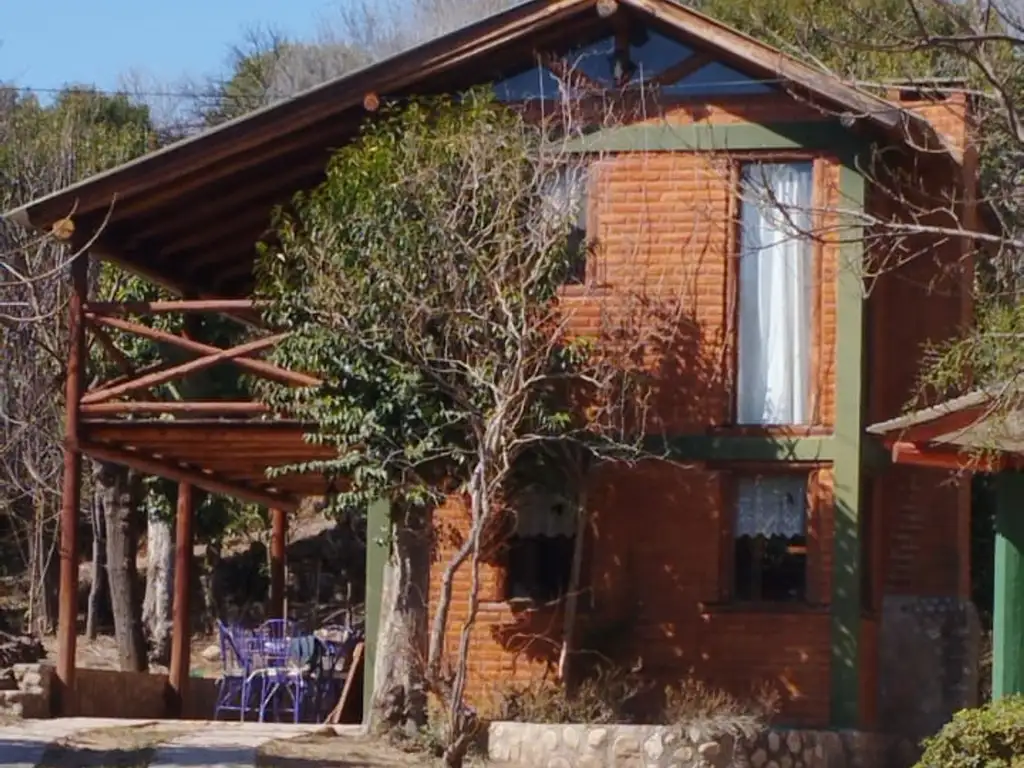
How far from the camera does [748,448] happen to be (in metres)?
18.1

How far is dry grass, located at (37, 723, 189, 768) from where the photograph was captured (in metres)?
14.9

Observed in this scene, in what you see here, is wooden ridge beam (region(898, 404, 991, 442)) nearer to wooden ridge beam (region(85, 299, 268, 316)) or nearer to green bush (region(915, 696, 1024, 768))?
green bush (region(915, 696, 1024, 768))

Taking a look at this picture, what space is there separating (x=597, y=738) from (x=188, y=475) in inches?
265

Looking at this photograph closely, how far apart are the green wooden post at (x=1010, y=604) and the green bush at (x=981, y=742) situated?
1.25 meters

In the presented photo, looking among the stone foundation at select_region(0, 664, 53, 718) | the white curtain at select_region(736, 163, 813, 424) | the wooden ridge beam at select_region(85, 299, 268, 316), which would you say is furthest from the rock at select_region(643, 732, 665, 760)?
the stone foundation at select_region(0, 664, 53, 718)

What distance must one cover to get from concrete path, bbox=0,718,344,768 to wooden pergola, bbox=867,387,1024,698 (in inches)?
210

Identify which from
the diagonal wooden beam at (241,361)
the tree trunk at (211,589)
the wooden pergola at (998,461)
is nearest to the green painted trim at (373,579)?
the diagonal wooden beam at (241,361)

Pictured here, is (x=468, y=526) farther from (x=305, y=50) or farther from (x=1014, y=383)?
(x=305, y=50)

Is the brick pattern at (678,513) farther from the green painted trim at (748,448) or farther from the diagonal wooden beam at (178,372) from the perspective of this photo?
the diagonal wooden beam at (178,372)

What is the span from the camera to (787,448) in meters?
18.1

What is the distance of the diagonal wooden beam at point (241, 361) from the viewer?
1770 cm

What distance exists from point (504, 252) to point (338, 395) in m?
1.94

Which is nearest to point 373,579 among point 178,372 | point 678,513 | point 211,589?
point 178,372

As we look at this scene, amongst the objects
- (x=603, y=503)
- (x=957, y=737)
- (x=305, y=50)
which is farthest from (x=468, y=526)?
(x=305, y=50)
